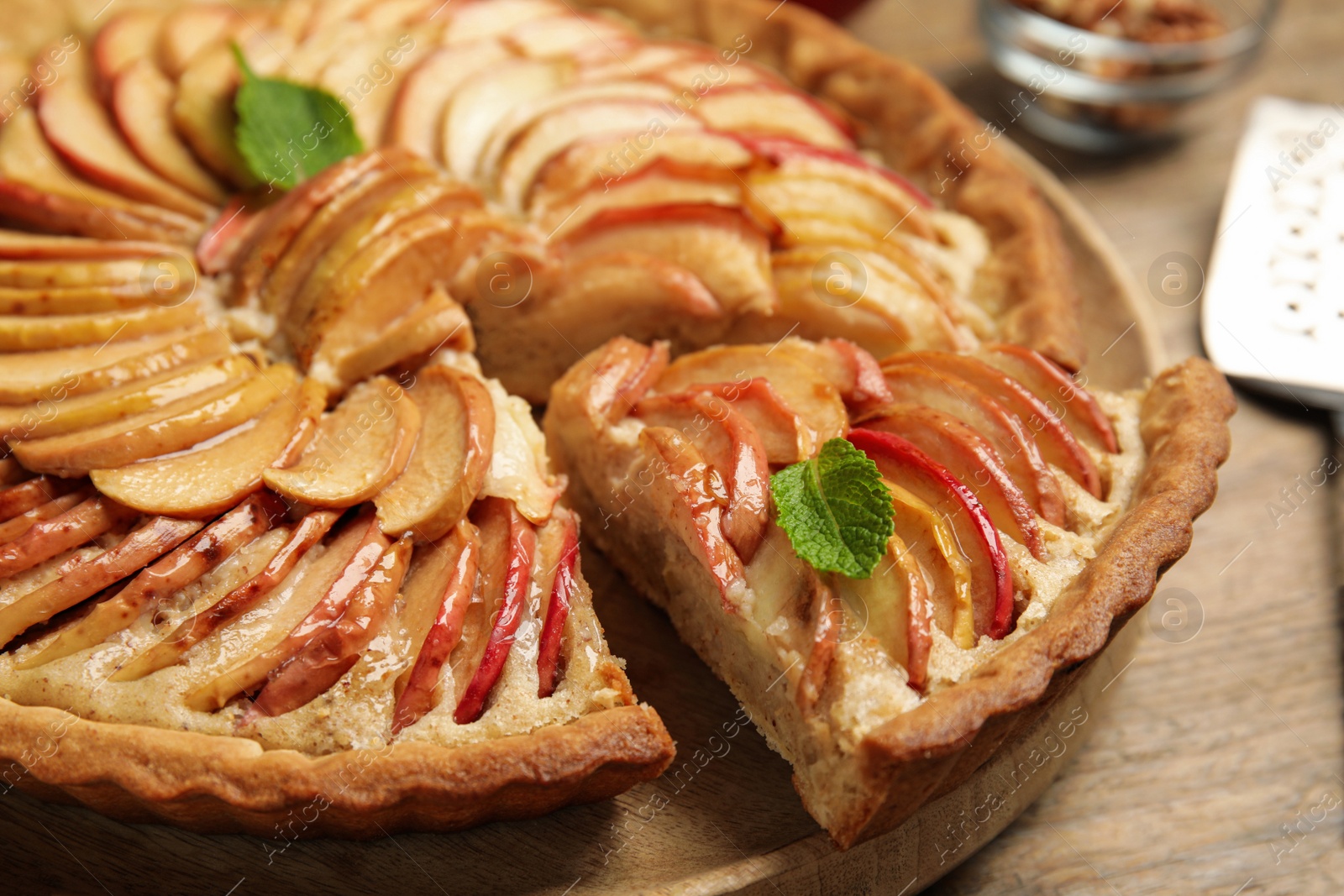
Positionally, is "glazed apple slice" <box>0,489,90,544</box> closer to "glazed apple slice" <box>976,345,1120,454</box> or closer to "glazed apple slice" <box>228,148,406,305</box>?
"glazed apple slice" <box>228,148,406,305</box>

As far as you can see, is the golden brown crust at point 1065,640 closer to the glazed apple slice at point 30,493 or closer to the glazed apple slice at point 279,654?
the glazed apple slice at point 279,654

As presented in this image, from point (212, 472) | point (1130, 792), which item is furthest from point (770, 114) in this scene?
point (1130, 792)

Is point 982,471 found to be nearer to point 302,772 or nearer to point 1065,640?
point 1065,640

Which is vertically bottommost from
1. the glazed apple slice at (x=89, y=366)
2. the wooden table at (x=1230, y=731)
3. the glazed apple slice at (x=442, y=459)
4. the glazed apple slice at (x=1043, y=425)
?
the wooden table at (x=1230, y=731)

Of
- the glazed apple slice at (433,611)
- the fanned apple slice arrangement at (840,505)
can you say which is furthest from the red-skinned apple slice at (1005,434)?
the glazed apple slice at (433,611)

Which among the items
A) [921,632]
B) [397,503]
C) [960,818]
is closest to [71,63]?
[397,503]

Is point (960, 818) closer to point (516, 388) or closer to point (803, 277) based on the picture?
point (803, 277)
